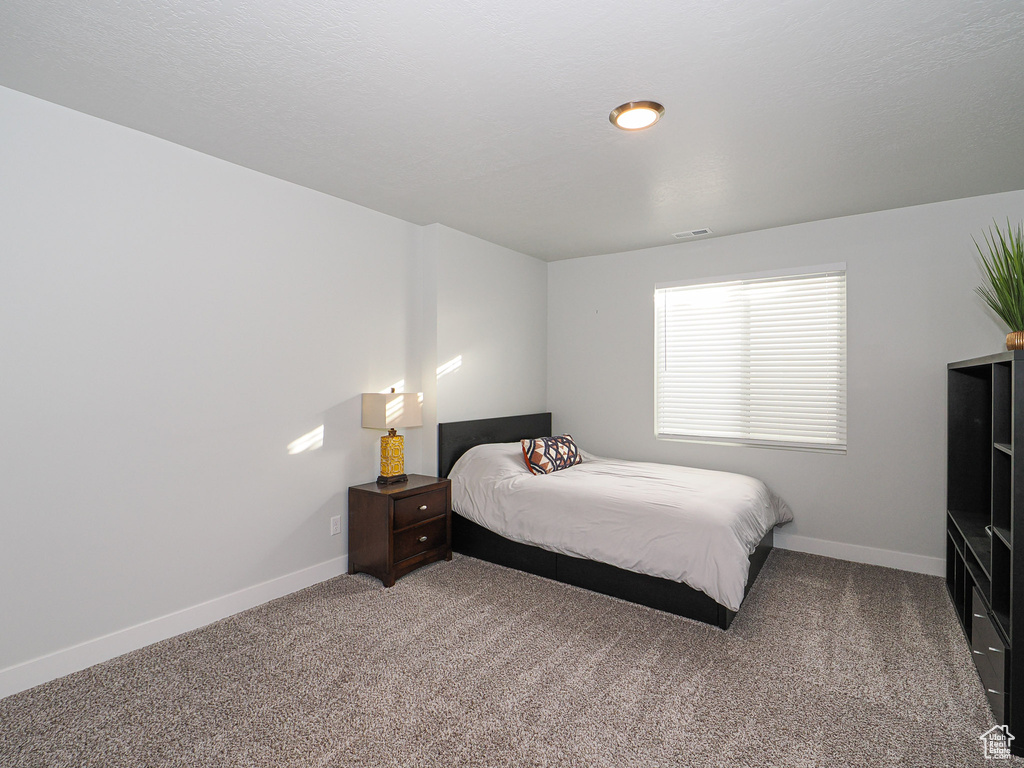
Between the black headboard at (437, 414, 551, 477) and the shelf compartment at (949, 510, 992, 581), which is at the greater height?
the black headboard at (437, 414, 551, 477)

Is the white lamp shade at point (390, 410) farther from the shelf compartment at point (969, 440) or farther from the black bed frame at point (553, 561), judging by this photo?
the shelf compartment at point (969, 440)

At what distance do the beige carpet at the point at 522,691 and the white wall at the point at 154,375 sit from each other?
1.25ft

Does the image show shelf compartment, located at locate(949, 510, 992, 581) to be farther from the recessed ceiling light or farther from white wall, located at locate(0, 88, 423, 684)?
white wall, located at locate(0, 88, 423, 684)

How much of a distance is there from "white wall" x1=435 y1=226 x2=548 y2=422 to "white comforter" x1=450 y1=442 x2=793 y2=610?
0.51 meters

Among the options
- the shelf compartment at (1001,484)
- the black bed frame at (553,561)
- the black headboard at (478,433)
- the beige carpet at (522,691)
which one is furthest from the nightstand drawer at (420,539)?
the shelf compartment at (1001,484)

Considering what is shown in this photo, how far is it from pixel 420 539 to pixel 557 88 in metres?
2.77

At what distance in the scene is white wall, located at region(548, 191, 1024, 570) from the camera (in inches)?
136

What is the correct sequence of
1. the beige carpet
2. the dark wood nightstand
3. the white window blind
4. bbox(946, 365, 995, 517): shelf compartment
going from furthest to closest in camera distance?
1. the white window blind
2. the dark wood nightstand
3. bbox(946, 365, 995, 517): shelf compartment
4. the beige carpet

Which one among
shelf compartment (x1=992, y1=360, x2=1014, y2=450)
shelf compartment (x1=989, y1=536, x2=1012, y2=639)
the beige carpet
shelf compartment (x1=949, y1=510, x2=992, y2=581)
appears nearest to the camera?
the beige carpet

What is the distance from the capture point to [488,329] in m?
4.53

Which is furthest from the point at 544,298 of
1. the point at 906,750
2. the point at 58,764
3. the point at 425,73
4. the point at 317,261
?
the point at 58,764

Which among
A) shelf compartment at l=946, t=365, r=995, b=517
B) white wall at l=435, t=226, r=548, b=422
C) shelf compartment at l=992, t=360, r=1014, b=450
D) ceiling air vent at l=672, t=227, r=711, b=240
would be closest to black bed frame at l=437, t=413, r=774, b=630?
white wall at l=435, t=226, r=548, b=422

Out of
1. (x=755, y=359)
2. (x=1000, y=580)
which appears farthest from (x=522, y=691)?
(x=755, y=359)

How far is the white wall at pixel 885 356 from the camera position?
136 inches
